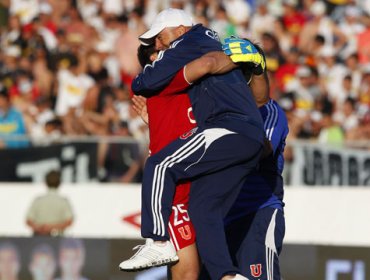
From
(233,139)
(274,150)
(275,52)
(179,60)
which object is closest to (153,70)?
(179,60)

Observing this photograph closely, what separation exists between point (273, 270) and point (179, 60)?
1.86 metres

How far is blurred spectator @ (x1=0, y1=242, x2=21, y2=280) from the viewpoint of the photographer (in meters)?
12.4

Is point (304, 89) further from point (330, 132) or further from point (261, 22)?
point (261, 22)

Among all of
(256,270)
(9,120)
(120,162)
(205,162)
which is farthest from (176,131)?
(9,120)

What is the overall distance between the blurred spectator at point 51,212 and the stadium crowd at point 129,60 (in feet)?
3.60

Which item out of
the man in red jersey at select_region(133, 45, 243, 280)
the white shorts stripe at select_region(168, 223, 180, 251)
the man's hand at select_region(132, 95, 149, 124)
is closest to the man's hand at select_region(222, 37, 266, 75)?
the man in red jersey at select_region(133, 45, 243, 280)

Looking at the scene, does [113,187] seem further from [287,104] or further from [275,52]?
[275,52]

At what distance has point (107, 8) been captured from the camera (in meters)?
19.0

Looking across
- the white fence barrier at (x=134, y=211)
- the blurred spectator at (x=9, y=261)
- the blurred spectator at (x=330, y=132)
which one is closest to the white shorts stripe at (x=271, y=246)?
the blurred spectator at (x=9, y=261)

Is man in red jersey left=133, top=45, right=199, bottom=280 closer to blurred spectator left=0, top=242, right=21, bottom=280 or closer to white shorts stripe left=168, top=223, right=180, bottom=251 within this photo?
white shorts stripe left=168, top=223, right=180, bottom=251

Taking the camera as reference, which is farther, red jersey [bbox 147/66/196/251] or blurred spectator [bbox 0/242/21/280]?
→ blurred spectator [bbox 0/242/21/280]

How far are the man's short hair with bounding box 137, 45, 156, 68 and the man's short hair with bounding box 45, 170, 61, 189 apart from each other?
5863 millimetres

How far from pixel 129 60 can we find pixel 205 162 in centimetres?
1037

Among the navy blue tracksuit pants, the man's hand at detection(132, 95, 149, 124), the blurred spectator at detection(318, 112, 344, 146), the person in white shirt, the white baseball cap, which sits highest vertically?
the white baseball cap
